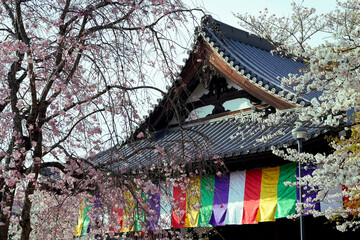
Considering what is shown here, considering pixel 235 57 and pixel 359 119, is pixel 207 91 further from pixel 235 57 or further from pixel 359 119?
pixel 359 119

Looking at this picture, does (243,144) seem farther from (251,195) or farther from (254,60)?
(254,60)

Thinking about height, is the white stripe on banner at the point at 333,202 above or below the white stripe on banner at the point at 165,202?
above

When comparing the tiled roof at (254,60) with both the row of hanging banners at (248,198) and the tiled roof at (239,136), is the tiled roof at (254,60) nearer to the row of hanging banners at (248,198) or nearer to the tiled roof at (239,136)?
the tiled roof at (239,136)

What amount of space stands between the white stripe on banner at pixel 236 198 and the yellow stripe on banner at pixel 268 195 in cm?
47

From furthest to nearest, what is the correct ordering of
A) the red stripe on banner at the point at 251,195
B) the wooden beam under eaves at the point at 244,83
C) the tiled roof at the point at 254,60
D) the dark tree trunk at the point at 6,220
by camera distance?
the tiled roof at the point at 254,60 → the wooden beam under eaves at the point at 244,83 → the red stripe on banner at the point at 251,195 → the dark tree trunk at the point at 6,220

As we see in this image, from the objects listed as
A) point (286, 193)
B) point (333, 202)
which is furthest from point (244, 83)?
point (333, 202)

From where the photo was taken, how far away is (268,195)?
31.9 feet

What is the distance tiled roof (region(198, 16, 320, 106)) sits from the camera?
10.6 meters

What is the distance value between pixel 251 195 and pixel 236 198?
0.37 metres

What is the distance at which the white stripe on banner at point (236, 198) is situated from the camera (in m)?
10.1

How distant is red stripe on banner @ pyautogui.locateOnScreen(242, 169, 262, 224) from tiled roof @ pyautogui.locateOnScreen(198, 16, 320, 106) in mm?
1684

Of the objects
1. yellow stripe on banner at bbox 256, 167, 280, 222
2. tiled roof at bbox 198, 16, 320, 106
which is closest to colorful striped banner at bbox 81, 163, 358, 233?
yellow stripe on banner at bbox 256, 167, 280, 222

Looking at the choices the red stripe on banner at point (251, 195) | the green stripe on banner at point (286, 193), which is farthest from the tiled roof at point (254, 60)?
the red stripe on banner at point (251, 195)

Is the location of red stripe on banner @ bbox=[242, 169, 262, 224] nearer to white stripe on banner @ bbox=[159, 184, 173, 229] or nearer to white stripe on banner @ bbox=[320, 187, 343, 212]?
white stripe on banner @ bbox=[320, 187, 343, 212]
